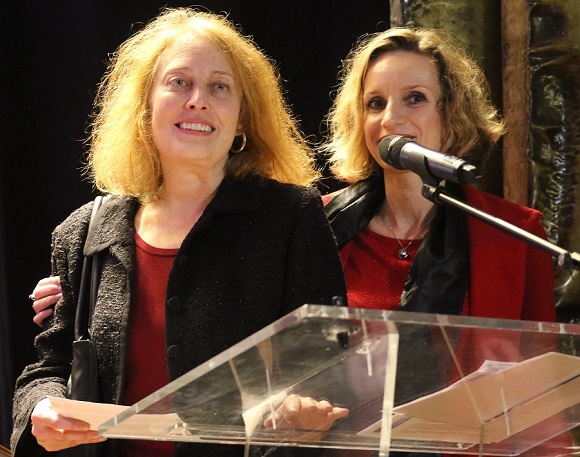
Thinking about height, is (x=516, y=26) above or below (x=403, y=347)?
above

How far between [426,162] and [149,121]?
3.05ft

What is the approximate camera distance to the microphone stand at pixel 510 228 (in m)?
1.54

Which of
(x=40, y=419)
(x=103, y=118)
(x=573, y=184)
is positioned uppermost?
(x=103, y=118)

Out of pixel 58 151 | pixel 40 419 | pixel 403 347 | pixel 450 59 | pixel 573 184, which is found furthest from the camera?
pixel 58 151

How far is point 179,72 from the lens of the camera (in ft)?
7.85

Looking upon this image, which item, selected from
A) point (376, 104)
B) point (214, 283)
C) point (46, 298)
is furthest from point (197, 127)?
point (376, 104)

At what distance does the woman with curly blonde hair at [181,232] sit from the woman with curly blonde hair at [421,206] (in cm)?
29

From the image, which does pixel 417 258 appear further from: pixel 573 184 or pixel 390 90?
pixel 573 184

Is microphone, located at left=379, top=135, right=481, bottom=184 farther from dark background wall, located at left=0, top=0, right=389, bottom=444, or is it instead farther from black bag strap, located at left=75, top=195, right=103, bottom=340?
dark background wall, located at left=0, top=0, right=389, bottom=444

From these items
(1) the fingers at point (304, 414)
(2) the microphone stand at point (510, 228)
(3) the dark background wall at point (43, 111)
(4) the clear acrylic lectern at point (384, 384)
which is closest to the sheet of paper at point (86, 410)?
(4) the clear acrylic lectern at point (384, 384)

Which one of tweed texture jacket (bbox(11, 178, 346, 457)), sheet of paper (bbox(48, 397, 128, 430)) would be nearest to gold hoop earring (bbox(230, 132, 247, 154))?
tweed texture jacket (bbox(11, 178, 346, 457))

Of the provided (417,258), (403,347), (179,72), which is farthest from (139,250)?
(403,347)

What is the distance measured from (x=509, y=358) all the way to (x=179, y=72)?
1145mm

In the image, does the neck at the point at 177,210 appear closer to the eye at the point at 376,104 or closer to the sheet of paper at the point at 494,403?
the eye at the point at 376,104
